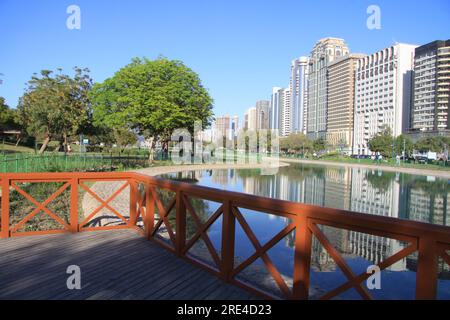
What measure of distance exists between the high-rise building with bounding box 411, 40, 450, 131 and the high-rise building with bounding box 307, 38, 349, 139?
146 ft

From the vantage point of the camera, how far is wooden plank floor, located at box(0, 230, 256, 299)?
3.99 metres

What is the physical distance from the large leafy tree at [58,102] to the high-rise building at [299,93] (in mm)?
142063

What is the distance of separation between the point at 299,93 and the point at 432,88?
71534mm

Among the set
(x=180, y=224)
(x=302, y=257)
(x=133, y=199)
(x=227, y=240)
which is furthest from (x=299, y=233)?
(x=133, y=199)

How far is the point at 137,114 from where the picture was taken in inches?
1187

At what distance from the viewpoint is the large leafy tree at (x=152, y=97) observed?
100ft

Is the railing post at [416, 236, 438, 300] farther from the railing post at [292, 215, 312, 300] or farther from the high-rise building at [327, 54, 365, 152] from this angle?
the high-rise building at [327, 54, 365, 152]

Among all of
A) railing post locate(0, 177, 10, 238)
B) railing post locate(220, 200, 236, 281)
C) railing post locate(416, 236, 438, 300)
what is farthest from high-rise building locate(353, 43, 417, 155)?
railing post locate(416, 236, 438, 300)

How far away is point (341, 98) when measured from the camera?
142250 mm

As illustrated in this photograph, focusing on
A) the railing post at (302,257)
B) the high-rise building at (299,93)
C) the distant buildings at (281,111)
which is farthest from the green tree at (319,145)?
the distant buildings at (281,111)

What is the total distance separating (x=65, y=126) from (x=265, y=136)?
56.8m

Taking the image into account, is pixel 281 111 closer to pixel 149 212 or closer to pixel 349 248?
pixel 349 248
